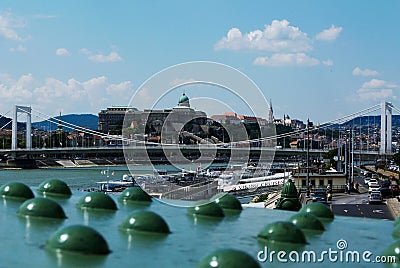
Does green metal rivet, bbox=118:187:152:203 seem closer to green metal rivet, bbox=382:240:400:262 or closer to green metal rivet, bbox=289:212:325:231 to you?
green metal rivet, bbox=289:212:325:231

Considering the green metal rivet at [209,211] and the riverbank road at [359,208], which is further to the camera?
the riverbank road at [359,208]

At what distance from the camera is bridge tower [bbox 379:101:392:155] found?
166 feet

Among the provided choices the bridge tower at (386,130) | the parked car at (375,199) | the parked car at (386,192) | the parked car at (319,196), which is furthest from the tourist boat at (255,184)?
the bridge tower at (386,130)

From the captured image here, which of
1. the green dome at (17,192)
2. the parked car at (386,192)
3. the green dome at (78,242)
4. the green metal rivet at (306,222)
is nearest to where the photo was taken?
the green dome at (78,242)

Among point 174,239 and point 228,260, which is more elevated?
point 228,260

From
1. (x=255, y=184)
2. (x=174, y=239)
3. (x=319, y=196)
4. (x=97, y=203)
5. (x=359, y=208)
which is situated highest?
(x=97, y=203)

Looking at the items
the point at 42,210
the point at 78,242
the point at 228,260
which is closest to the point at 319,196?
the point at 42,210

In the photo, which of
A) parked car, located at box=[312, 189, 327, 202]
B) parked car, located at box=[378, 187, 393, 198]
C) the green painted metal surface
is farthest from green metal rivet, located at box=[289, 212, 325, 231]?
parked car, located at box=[378, 187, 393, 198]

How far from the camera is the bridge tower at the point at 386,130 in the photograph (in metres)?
50.5

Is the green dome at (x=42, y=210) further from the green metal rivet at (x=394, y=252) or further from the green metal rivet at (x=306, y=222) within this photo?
the green metal rivet at (x=394, y=252)

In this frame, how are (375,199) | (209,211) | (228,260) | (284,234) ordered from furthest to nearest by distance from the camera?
(375,199) → (209,211) → (284,234) → (228,260)

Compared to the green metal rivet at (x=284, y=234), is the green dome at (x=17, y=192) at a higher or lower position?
higher

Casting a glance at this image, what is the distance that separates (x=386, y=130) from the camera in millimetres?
52188

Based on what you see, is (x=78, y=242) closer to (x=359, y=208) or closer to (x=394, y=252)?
(x=394, y=252)
